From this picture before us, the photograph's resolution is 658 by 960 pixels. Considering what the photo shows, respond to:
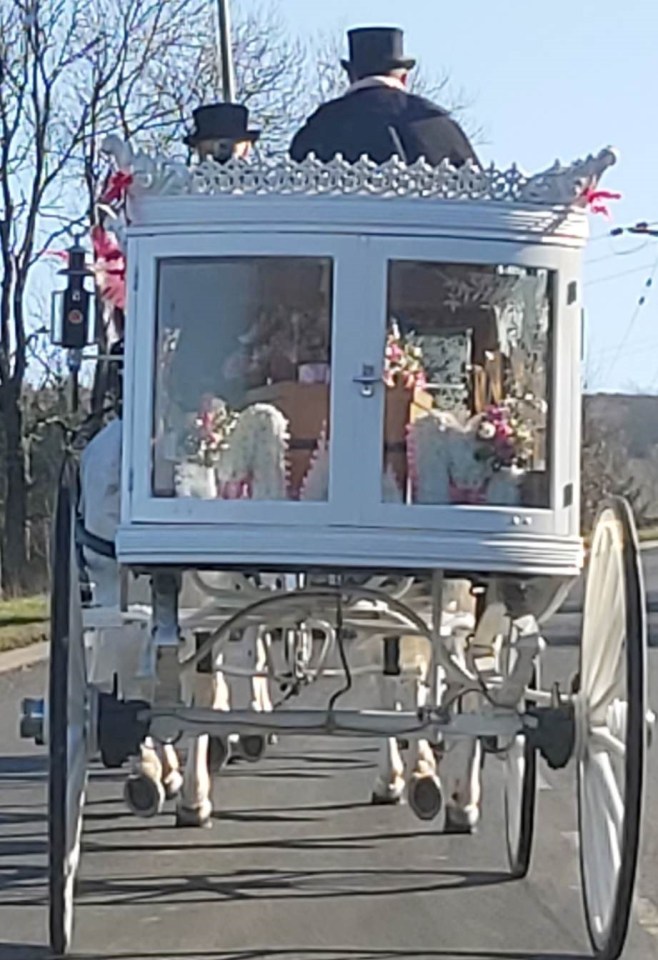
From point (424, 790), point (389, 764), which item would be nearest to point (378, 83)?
point (424, 790)

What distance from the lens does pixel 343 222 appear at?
7719mm

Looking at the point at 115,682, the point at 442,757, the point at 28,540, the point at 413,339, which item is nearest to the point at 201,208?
the point at 413,339

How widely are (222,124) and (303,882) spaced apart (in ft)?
10.0

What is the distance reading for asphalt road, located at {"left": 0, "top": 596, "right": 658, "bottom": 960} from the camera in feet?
27.2

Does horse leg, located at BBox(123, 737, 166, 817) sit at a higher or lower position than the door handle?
lower

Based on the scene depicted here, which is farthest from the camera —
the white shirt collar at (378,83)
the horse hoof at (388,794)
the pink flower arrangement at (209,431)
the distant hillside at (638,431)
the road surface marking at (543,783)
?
the distant hillside at (638,431)

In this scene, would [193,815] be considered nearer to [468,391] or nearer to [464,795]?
[464,795]

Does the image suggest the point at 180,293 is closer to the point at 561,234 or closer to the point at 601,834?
the point at 561,234

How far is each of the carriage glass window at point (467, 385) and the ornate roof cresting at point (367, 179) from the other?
0.82 ft

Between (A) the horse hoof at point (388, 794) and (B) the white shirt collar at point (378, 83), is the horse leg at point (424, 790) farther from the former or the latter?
(B) the white shirt collar at point (378, 83)

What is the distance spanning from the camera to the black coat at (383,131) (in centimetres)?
861

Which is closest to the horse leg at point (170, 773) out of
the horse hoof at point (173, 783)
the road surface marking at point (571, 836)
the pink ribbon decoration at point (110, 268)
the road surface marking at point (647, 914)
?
the horse hoof at point (173, 783)

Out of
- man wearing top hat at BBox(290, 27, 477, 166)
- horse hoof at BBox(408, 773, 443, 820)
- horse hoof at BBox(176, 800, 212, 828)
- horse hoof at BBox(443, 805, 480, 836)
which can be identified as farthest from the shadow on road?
man wearing top hat at BBox(290, 27, 477, 166)

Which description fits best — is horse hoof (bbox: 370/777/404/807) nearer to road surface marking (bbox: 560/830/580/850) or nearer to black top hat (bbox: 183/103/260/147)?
road surface marking (bbox: 560/830/580/850)
